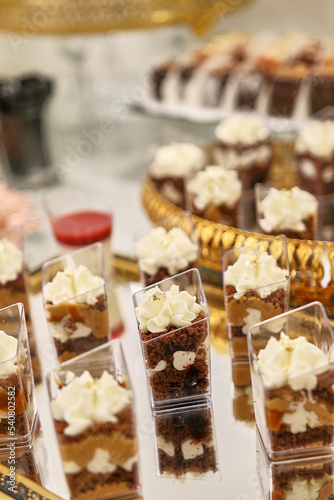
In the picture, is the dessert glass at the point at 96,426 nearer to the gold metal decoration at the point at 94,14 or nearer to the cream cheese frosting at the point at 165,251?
the cream cheese frosting at the point at 165,251

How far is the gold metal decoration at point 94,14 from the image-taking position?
204cm

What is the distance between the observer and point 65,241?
1771 mm

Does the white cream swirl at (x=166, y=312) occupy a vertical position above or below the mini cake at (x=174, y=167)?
above

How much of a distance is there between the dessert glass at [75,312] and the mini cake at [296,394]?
14.1 inches

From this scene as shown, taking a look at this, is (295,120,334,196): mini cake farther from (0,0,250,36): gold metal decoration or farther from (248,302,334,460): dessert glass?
(248,302,334,460): dessert glass

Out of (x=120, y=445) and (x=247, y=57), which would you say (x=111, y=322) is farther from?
(x=247, y=57)

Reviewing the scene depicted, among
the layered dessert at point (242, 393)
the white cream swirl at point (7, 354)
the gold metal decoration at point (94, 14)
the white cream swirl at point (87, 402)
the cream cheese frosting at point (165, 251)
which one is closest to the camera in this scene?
the white cream swirl at point (87, 402)

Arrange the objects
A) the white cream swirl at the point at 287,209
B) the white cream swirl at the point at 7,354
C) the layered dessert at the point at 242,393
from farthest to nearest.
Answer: the white cream swirl at the point at 287,209 < the layered dessert at the point at 242,393 < the white cream swirl at the point at 7,354

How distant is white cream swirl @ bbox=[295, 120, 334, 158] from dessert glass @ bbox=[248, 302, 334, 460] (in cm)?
83

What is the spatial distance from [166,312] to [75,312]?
0.23 meters

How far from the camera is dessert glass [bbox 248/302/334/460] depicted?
99 centimetres

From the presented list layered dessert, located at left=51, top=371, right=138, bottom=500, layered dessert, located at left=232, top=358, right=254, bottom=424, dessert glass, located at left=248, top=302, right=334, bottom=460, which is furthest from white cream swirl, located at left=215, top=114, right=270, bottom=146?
layered dessert, located at left=51, top=371, right=138, bottom=500

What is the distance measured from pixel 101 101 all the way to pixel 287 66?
3.08 feet

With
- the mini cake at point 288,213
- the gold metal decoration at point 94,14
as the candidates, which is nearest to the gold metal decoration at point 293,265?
the mini cake at point 288,213
